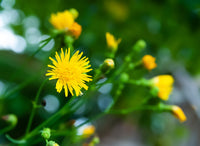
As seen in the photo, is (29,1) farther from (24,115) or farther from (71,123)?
(71,123)

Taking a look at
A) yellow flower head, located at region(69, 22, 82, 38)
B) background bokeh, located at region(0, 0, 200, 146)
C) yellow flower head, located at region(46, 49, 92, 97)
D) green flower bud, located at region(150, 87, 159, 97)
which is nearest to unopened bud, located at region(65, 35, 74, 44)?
yellow flower head, located at region(69, 22, 82, 38)

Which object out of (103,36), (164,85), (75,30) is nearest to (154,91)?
(164,85)

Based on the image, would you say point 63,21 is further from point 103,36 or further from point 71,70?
point 103,36

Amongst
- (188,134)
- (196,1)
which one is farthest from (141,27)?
(188,134)

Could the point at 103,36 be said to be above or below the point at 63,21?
above

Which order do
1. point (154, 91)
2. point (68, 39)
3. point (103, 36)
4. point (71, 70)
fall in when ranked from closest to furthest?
point (71, 70), point (68, 39), point (154, 91), point (103, 36)

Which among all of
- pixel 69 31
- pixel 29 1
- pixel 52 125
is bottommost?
pixel 52 125

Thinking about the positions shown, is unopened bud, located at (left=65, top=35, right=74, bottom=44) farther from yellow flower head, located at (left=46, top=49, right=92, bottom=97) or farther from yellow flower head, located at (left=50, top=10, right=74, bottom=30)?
yellow flower head, located at (left=46, top=49, right=92, bottom=97)

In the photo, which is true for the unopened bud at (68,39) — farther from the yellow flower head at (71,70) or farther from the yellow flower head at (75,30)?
the yellow flower head at (71,70)
